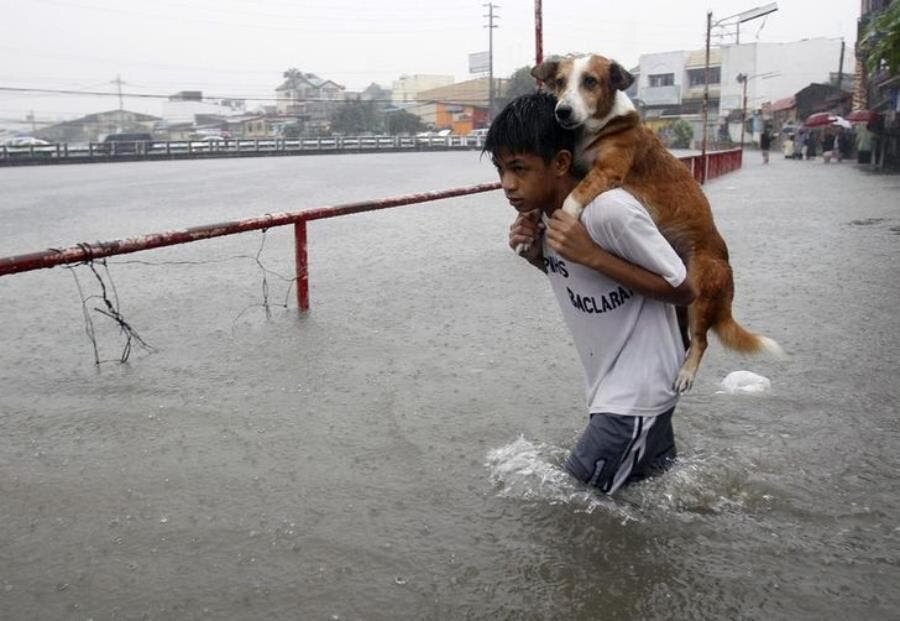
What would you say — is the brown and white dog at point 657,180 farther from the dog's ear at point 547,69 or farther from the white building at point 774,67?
the white building at point 774,67

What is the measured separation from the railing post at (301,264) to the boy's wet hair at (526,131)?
362cm

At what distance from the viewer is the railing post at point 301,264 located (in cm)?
622

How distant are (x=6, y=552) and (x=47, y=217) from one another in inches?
551

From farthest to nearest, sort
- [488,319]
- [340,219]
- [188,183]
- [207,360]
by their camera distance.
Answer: [188,183] < [340,219] < [488,319] < [207,360]

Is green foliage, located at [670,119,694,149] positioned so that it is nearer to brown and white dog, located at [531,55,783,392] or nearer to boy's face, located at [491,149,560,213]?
brown and white dog, located at [531,55,783,392]

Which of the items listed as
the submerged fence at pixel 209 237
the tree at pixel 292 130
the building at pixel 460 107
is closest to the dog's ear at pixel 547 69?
the submerged fence at pixel 209 237

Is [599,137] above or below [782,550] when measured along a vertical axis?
above

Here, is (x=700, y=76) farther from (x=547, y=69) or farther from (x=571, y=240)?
(x=571, y=240)

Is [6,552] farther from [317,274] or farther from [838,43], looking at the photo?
[838,43]

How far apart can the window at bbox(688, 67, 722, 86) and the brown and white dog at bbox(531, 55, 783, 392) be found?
76430mm

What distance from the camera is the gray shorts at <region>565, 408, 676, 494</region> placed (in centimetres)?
265

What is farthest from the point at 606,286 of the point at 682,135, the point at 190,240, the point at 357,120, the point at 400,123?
the point at 357,120

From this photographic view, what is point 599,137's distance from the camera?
327cm

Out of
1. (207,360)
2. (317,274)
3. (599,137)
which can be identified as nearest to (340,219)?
(317,274)
